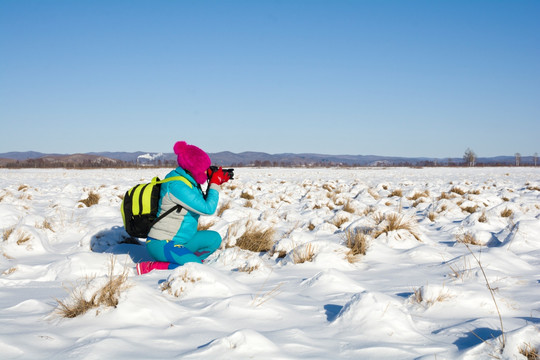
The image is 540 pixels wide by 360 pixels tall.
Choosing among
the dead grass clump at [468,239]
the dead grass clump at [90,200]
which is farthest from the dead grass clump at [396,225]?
the dead grass clump at [90,200]

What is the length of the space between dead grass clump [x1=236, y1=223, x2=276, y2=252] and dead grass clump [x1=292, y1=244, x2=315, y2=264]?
0.80 m

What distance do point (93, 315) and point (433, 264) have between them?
3.06m

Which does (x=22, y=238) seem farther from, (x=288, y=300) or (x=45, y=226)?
(x=288, y=300)

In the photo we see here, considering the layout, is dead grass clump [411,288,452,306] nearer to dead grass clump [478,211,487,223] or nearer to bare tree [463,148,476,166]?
dead grass clump [478,211,487,223]

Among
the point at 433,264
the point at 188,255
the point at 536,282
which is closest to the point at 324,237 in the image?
the point at 433,264

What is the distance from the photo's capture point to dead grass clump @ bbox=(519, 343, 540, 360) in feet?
6.05

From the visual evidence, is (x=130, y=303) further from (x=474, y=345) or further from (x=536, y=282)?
(x=536, y=282)

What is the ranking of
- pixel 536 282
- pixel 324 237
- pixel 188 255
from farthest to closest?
1. pixel 324 237
2. pixel 188 255
3. pixel 536 282

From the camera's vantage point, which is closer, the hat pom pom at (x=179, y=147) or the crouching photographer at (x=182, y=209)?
the crouching photographer at (x=182, y=209)

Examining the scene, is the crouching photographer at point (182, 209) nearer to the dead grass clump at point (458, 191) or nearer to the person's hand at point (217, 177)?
the person's hand at point (217, 177)

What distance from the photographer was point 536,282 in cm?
316

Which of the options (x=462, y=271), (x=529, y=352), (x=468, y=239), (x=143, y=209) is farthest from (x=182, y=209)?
(x=468, y=239)

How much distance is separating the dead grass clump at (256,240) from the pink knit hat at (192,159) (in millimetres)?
1271

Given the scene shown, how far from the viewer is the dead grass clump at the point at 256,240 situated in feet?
15.7
